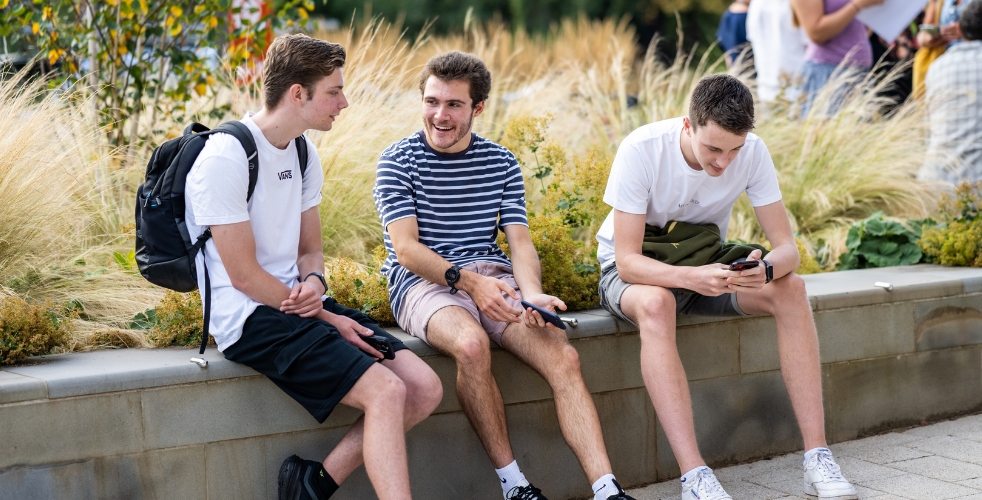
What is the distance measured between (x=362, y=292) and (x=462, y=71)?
95 cm

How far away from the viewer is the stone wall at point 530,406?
3076 millimetres

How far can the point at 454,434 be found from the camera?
144 inches

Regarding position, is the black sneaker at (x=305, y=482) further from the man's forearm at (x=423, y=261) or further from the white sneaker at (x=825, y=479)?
the white sneaker at (x=825, y=479)

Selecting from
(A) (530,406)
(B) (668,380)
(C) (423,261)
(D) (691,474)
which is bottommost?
(D) (691,474)

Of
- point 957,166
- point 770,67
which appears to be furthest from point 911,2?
point 957,166

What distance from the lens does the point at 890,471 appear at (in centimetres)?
397

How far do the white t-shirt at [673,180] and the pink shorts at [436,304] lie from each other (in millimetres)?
511

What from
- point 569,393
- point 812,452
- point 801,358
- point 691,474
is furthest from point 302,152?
point 812,452

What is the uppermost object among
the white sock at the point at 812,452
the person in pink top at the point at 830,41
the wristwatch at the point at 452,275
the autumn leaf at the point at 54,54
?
the autumn leaf at the point at 54,54

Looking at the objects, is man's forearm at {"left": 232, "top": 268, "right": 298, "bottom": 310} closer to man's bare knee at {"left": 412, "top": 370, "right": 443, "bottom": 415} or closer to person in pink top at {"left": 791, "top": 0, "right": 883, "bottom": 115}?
man's bare knee at {"left": 412, "top": 370, "right": 443, "bottom": 415}

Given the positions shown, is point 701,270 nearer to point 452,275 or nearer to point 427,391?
point 452,275

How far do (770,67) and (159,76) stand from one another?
13.9 feet

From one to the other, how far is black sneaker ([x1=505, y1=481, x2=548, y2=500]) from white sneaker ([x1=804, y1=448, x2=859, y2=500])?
3.23 ft

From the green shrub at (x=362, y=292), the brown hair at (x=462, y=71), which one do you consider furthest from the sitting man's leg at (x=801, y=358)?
the green shrub at (x=362, y=292)
